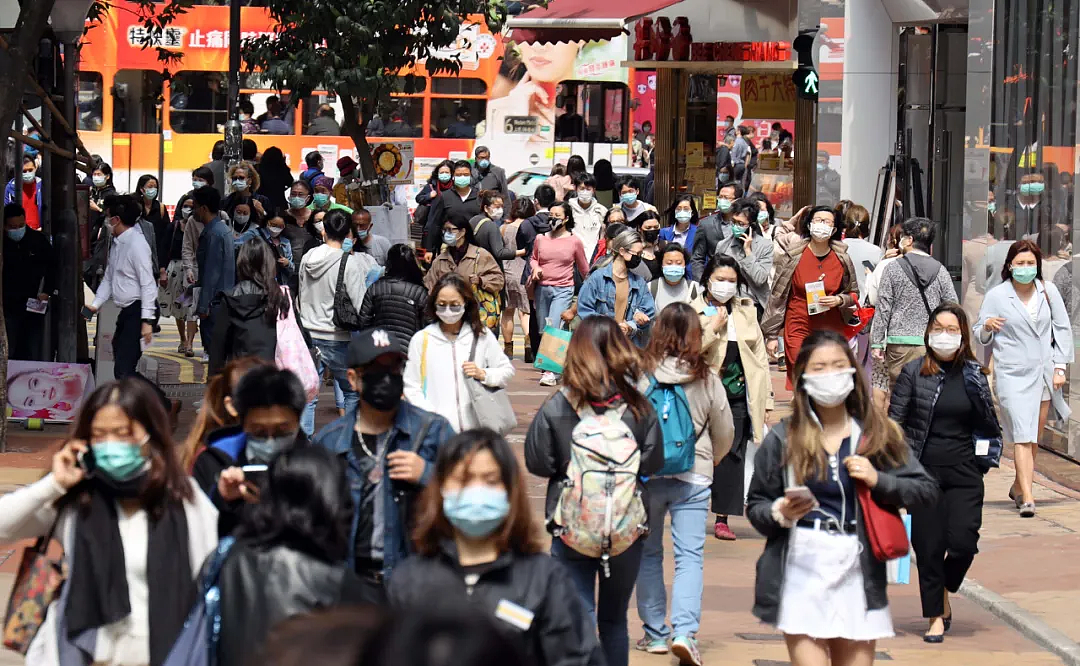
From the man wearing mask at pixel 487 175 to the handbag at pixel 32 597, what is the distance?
17139 millimetres

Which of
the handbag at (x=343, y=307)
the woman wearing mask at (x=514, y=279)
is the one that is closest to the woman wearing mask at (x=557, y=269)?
the woman wearing mask at (x=514, y=279)

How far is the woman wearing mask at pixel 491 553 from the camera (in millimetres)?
4570

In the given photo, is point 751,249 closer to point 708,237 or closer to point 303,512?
point 708,237

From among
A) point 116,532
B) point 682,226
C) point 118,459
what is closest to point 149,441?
point 118,459

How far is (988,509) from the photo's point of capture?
1221 cm

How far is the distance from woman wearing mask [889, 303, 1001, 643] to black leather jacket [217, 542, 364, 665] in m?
4.78

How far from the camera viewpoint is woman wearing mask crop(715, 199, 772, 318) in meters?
15.4

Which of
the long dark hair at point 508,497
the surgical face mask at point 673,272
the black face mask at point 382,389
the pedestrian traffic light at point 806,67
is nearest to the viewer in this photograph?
the long dark hair at point 508,497

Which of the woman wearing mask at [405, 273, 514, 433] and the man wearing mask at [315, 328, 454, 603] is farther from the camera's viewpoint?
the woman wearing mask at [405, 273, 514, 433]

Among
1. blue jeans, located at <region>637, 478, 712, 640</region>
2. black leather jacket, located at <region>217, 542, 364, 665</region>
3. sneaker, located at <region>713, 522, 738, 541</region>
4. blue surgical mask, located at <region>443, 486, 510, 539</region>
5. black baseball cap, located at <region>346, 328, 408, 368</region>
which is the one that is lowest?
sneaker, located at <region>713, 522, 738, 541</region>

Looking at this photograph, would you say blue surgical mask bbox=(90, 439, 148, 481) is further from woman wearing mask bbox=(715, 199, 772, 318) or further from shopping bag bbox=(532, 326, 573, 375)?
woman wearing mask bbox=(715, 199, 772, 318)

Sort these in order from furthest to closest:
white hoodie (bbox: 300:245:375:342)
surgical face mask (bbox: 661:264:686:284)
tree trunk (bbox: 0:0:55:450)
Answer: white hoodie (bbox: 300:245:375:342), tree trunk (bbox: 0:0:55:450), surgical face mask (bbox: 661:264:686:284)

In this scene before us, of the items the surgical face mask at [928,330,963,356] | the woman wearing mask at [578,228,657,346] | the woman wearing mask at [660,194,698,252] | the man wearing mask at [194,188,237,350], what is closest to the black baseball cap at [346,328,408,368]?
the surgical face mask at [928,330,963,356]

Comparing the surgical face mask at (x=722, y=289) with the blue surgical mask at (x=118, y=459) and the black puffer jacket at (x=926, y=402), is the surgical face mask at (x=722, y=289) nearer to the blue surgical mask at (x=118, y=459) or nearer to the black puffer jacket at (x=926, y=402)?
the black puffer jacket at (x=926, y=402)
